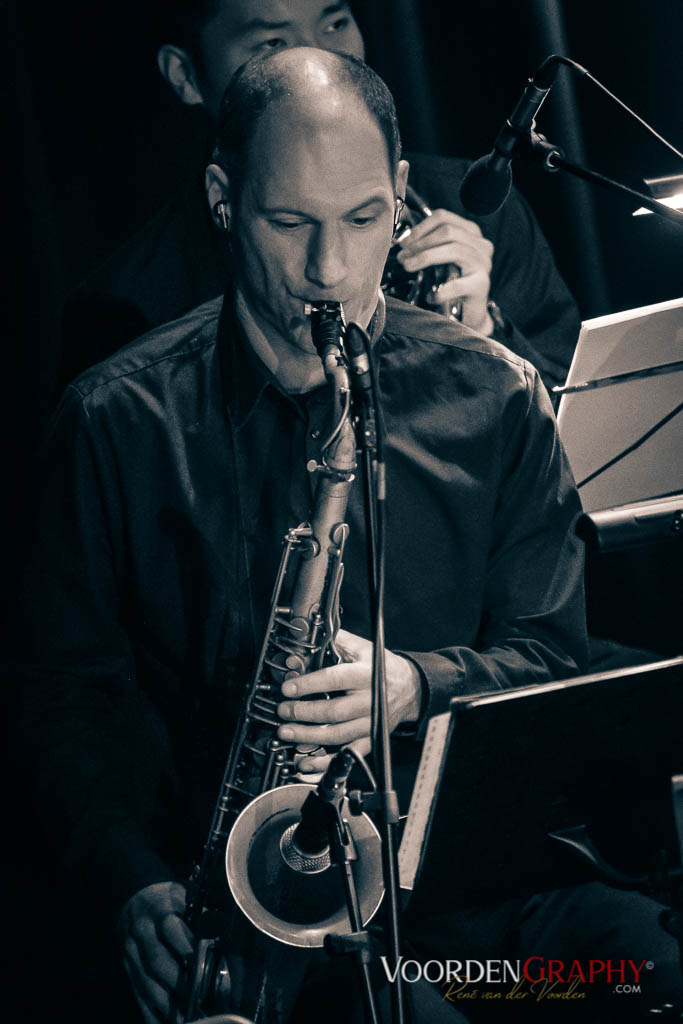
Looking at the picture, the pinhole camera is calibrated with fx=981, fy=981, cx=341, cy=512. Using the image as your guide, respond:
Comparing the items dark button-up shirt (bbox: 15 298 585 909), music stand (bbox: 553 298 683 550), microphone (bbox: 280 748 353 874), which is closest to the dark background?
music stand (bbox: 553 298 683 550)

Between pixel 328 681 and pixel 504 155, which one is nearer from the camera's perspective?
pixel 328 681

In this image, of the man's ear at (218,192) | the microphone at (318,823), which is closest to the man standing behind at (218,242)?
the man's ear at (218,192)

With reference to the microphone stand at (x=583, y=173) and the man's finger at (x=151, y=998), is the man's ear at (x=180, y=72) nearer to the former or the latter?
the microphone stand at (x=583, y=173)

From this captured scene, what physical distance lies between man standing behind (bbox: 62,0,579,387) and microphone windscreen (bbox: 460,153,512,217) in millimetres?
490

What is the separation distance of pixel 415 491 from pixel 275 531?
0.29 m

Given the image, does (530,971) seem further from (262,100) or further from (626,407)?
(262,100)

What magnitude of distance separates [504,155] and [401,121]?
1265 mm

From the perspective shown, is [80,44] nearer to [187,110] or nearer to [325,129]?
[187,110]

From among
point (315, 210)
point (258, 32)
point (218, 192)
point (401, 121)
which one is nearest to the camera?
point (315, 210)

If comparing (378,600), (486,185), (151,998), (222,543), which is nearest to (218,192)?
(486,185)

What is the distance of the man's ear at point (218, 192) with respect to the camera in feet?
5.99

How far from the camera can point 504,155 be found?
72.8 inches

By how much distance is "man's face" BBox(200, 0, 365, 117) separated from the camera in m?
2.54

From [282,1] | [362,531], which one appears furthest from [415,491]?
[282,1]
